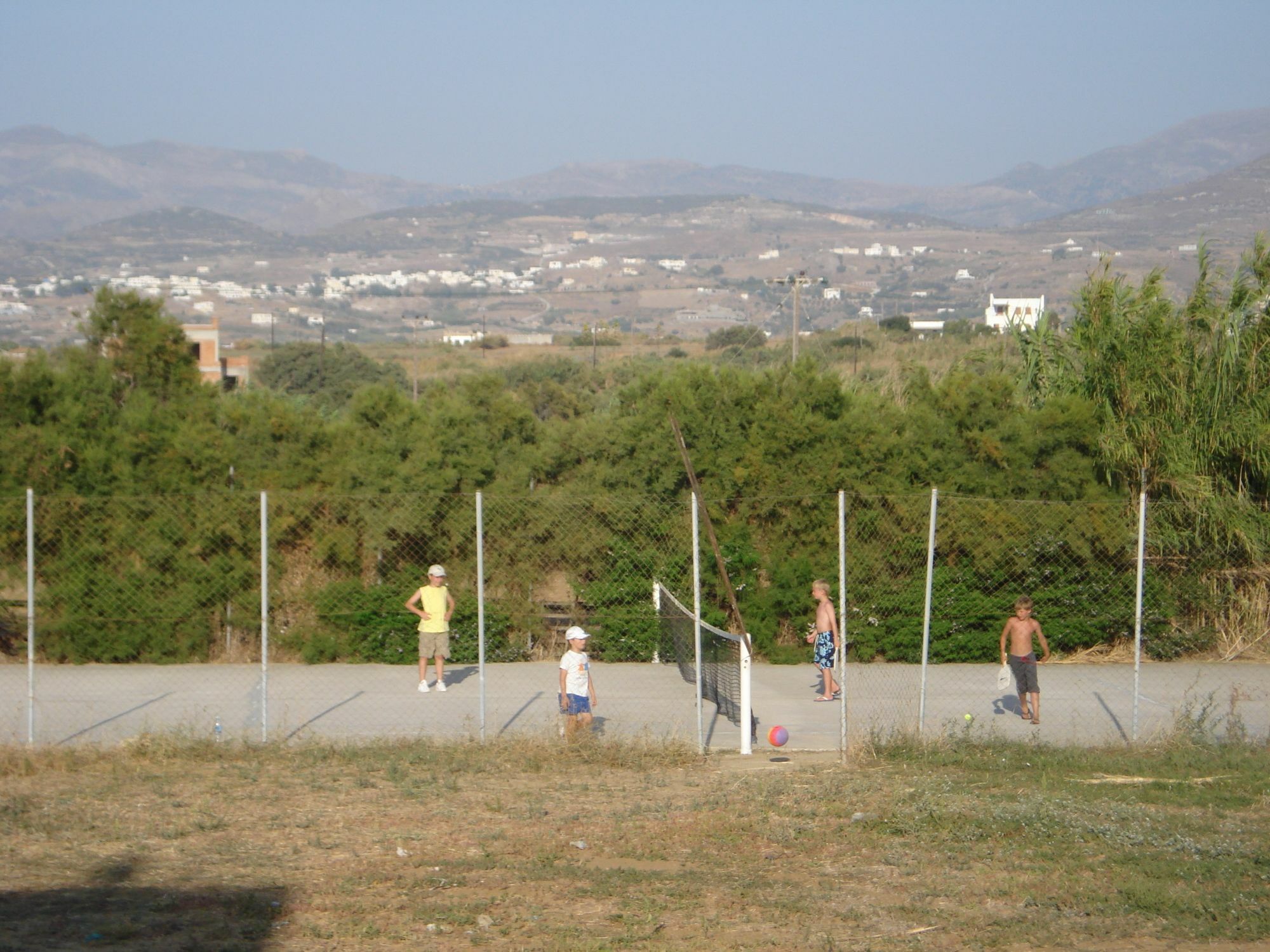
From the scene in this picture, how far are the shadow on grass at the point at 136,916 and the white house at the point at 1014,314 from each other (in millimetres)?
14004

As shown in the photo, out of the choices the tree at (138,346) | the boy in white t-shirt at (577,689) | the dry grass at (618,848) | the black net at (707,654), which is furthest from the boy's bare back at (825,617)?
the tree at (138,346)

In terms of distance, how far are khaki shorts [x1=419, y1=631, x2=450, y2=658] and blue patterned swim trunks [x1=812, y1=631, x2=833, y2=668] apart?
160 inches

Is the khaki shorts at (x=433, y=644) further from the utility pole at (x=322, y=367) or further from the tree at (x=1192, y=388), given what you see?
the utility pole at (x=322, y=367)

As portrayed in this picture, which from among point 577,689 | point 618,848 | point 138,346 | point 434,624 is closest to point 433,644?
point 434,624

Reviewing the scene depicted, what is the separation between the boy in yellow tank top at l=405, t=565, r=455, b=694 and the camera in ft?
45.5

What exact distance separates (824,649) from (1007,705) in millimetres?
1992

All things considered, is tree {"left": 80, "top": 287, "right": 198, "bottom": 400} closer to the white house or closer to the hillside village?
the white house

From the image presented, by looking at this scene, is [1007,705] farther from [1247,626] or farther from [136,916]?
[136,916]

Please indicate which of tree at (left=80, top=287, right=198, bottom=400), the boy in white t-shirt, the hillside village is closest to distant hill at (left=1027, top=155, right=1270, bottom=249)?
Result: the hillside village

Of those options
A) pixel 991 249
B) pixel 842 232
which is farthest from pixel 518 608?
pixel 842 232

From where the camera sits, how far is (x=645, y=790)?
982 centimetres

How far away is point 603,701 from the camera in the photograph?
1355 centimetres

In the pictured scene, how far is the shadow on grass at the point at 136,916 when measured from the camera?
6344 mm

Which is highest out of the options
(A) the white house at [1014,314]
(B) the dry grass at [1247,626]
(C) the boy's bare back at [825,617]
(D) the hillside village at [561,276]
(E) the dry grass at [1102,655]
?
(D) the hillside village at [561,276]
